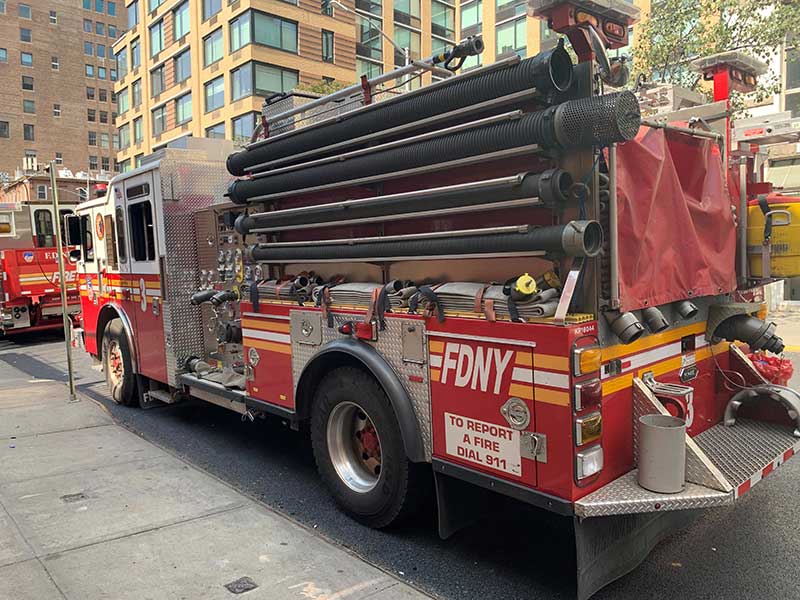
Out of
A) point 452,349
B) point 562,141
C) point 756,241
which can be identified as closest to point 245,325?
point 452,349

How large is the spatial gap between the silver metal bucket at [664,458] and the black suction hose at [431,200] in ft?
4.00

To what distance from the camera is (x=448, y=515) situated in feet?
12.3

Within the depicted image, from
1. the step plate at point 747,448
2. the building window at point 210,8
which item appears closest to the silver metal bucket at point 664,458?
the step plate at point 747,448

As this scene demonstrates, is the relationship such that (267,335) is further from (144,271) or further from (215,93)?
(215,93)

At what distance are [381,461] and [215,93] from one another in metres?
36.9

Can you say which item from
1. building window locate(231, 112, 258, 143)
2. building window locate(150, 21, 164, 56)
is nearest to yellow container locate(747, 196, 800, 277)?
building window locate(231, 112, 258, 143)

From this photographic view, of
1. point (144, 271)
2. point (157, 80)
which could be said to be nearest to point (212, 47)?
point (157, 80)

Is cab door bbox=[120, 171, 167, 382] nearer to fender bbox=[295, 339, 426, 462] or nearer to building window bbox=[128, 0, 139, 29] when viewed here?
fender bbox=[295, 339, 426, 462]

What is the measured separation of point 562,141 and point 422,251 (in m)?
1.11

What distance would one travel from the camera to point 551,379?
9.99 ft

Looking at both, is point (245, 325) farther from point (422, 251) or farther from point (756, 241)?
point (756, 241)

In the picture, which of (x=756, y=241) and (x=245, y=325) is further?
(x=245, y=325)

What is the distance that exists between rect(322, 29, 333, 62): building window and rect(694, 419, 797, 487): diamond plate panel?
36.6 m

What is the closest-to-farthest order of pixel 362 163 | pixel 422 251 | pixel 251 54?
1. pixel 422 251
2. pixel 362 163
3. pixel 251 54
